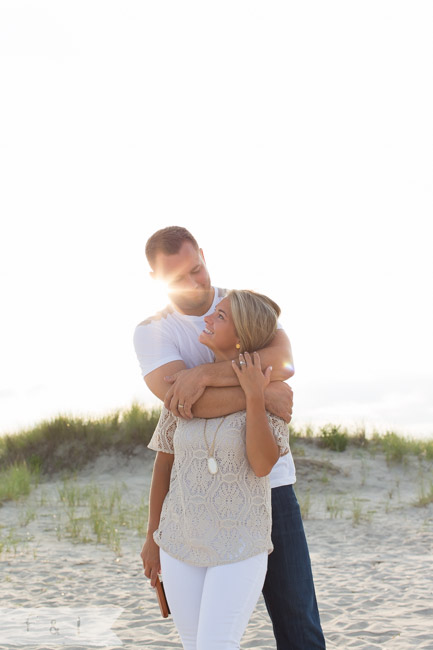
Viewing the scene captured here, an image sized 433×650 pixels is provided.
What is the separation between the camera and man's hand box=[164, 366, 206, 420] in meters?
2.46

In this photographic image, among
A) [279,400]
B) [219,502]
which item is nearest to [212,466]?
[219,502]

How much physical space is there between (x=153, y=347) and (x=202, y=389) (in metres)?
0.43

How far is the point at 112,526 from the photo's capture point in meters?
8.95

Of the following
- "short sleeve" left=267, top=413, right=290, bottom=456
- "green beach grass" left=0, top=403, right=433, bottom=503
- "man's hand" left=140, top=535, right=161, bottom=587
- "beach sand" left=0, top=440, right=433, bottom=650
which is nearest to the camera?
"short sleeve" left=267, top=413, right=290, bottom=456

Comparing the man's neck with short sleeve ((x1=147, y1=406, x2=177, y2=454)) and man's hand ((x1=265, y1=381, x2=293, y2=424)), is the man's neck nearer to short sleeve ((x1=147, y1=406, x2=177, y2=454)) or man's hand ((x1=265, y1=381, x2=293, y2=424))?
short sleeve ((x1=147, y1=406, x2=177, y2=454))

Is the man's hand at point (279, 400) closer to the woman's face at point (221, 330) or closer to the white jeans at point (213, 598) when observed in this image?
the woman's face at point (221, 330)

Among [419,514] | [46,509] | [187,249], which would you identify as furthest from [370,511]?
[187,249]

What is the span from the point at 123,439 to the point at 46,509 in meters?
2.83

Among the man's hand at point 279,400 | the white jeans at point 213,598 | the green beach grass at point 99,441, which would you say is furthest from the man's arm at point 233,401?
the green beach grass at point 99,441

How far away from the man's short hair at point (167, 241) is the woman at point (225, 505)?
57 centimetres

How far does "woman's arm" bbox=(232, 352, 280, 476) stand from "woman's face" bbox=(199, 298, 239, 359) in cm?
16

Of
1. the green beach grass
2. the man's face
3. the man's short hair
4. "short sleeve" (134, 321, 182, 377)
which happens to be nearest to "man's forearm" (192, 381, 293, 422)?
"short sleeve" (134, 321, 182, 377)

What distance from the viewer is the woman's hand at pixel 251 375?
2.40 m

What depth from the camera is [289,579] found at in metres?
2.83
